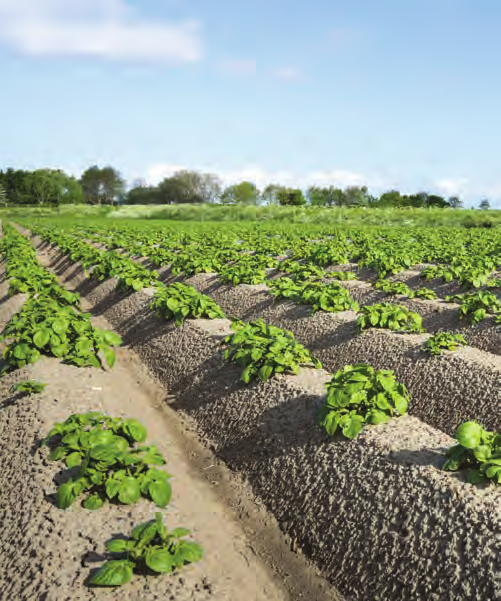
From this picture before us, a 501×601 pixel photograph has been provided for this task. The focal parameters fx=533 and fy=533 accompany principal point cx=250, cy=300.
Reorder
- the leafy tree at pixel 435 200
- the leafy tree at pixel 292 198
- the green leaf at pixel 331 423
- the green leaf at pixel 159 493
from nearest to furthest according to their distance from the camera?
the green leaf at pixel 159 493
the green leaf at pixel 331 423
the leafy tree at pixel 435 200
the leafy tree at pixel 292 198

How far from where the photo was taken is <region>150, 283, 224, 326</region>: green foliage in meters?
9.16

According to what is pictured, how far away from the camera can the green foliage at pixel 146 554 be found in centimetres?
352

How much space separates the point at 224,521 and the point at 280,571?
31.1 inches

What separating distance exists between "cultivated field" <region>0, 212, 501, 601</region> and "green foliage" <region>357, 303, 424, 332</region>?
0.03 metres

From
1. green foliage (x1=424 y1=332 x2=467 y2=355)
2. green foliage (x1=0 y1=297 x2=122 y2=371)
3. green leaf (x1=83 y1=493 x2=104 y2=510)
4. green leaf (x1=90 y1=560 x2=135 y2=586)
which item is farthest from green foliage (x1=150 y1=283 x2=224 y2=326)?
green leaf (x1=90 y1=560 x2=135 y2=586)

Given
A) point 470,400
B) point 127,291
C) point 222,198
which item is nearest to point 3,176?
point 222,198

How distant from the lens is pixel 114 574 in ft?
11.4

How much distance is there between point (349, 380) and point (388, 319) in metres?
3.53

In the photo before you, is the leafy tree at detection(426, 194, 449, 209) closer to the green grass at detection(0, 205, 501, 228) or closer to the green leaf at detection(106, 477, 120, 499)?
the green grass at detection(0, 205, 501, 228)

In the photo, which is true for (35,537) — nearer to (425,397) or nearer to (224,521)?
(224,521)

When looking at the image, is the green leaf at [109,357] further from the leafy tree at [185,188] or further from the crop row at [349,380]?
the leafy tree at [185,188]

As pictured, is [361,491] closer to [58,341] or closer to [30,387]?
[30,387]

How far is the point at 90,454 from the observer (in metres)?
4.54

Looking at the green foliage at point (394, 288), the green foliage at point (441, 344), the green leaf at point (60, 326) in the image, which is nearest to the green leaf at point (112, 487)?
the green leaf at point (60, 326)
